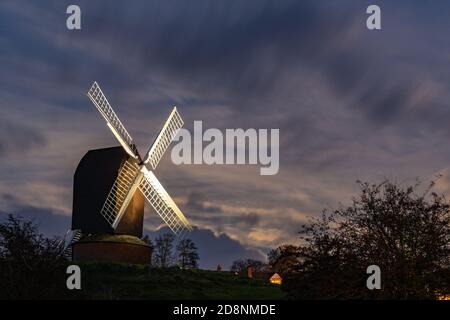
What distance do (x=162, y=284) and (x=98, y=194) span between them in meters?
11.1

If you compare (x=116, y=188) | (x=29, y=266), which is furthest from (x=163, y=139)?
(x=29, y=266)

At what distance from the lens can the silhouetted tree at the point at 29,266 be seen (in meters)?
23.2

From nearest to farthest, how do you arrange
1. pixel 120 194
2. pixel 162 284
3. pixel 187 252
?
pixel 162 284 → pixel 120 194 → pixel 187 252

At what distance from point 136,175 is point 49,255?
26.6 meters

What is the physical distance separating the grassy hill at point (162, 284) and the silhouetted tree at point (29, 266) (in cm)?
1230

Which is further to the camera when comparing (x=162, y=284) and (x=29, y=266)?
(x=162, y=284)

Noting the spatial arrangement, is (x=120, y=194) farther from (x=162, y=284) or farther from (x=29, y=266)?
(x=29, y=266)

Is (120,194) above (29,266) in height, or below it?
above

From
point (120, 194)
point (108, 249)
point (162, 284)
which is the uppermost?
point (120, 194)

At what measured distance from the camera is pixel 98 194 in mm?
51812

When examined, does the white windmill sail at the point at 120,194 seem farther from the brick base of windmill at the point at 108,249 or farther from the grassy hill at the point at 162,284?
the grassy hill at the point at 162,284

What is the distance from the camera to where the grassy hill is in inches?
1570

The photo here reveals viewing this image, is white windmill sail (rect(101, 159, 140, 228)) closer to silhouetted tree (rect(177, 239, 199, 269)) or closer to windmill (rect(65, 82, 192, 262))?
windmill (rect(65, 82, 192, 262))

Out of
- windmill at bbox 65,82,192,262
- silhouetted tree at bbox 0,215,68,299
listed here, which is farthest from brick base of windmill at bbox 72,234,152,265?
silhouetted tree at bbox 0,215,68,299
